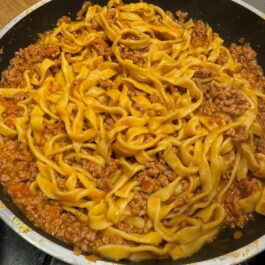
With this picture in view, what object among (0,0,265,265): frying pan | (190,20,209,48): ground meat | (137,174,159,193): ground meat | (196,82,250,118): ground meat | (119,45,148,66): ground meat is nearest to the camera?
(0,0,265,265): frying pan

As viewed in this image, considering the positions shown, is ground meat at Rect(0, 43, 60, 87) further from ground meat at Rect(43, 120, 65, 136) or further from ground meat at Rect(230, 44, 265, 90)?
ground meat at Rect(230, 44, 265, 90)

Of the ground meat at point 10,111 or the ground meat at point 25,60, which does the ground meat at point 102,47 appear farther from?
the ground meat at point 10,111

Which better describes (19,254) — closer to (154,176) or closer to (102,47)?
(154,176)

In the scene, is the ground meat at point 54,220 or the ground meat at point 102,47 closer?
the ground meat at point 54,220

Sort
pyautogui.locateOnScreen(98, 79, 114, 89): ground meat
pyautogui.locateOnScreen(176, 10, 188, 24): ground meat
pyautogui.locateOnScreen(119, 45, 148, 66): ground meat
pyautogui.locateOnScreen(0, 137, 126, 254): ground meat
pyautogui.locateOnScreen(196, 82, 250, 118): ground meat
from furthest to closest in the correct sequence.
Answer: pyautogui.locateOnScreen(176, 10, 188, 24): ground meat, pyautogui.locateOnScreen(119, 45, 148, 66): ground meat, pyautogui.locateOnScreen(98, 79, 114, 89): ground meat, pyautogui.locateOnScreen(196, 82, 250, 118): ground meat, pyautogui.locateOnScreen(0, 137, 126, 254): ground meat

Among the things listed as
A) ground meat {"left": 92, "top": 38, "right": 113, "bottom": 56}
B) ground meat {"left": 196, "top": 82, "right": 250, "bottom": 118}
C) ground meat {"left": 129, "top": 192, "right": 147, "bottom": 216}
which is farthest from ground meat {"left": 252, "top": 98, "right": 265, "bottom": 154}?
ground meat {"left": 92, "top": 38, "right": 113, "bottom": 56}

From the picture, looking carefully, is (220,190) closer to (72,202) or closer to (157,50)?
(72,202)

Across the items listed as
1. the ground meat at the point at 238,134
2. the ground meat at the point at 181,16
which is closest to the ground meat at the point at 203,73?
the ground meat at the point at 238,134
